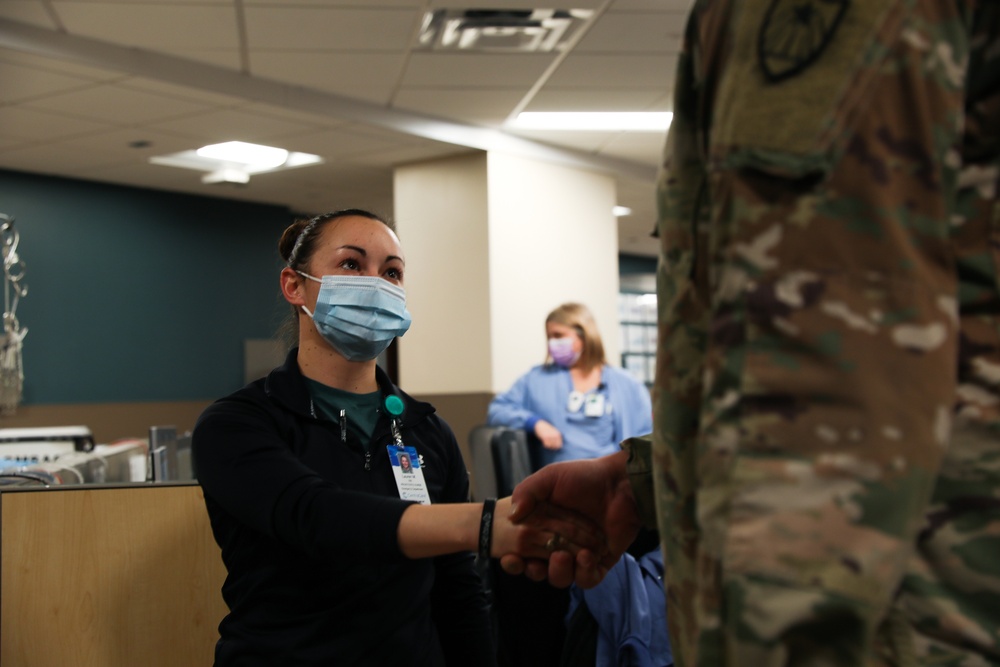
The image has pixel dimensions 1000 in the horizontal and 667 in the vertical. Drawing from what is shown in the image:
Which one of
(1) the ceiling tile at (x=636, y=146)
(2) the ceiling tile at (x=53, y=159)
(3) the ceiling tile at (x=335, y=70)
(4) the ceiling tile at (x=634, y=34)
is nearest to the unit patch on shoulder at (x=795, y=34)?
(4) the ceiling tile at (x=634, y=34)

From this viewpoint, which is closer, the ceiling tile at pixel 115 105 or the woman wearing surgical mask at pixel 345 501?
the woman wearing surgical mask at pixel 345 501

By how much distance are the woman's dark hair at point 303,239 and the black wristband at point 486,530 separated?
0.85 meters

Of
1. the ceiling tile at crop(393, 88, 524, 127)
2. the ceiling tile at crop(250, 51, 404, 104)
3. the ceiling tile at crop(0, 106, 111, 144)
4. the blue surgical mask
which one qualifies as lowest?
the blue surgical mask

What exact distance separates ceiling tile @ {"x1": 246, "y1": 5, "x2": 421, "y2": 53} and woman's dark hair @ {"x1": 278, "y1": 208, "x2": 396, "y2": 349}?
295 cm

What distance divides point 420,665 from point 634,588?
531 millimetres

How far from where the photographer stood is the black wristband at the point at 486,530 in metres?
1.21

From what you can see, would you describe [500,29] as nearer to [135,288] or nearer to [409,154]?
[409,154]

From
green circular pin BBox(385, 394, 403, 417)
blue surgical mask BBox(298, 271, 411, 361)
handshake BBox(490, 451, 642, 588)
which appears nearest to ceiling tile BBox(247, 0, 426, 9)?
blue surgical mask BBox(298, 271, 411, 361)

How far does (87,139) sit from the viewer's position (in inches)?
264

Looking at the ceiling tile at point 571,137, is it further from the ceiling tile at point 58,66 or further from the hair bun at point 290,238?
the hair bun at point 290,238

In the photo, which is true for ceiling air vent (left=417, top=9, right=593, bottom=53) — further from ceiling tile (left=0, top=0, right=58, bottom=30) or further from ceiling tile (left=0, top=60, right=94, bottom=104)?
ceiling tile (left=0, top=60, right=94, bottom=104)

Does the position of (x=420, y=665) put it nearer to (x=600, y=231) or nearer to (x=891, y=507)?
(x=891, y=507)

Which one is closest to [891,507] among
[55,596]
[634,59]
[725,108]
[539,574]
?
[725,108]

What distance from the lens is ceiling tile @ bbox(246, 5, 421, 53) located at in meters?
4.64
